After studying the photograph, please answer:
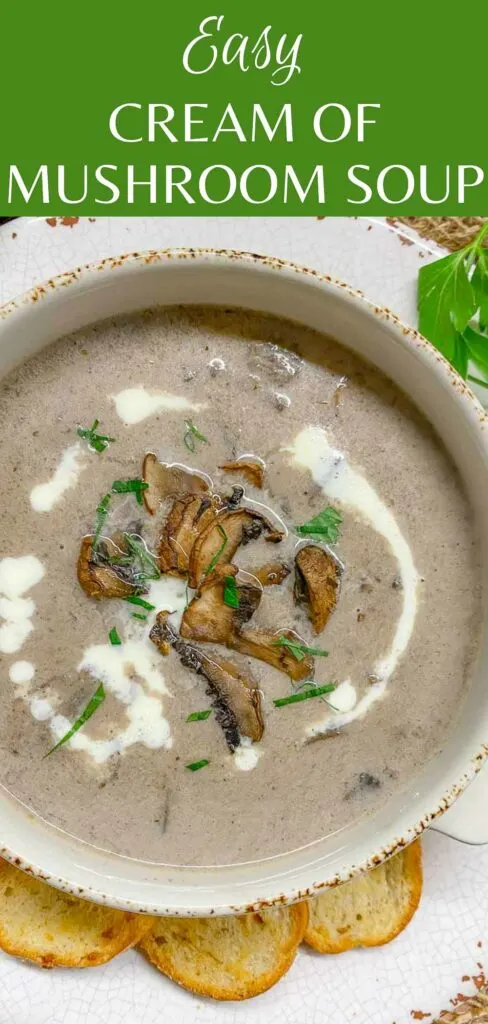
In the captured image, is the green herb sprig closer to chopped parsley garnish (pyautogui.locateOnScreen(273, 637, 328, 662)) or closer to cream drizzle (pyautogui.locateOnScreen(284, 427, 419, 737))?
cream drizzle (pyautogui.locateOnScreen(284, 427, 419, 737))

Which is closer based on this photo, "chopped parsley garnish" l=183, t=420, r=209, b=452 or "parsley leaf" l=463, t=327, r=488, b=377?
"chopped parsley garnish" l=183, t=420, r=209, b=452

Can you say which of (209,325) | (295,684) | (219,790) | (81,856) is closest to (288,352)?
(209,325)

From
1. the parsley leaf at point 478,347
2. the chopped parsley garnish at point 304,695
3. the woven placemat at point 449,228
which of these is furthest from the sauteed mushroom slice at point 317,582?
the woven placemat at point 449,228

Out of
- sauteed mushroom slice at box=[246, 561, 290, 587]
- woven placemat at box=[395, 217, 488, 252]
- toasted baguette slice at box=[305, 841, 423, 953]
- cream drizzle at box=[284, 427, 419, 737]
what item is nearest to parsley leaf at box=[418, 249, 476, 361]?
woven placemat at box=[395, 217, 488, 252]

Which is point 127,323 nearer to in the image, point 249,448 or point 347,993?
point 249,448

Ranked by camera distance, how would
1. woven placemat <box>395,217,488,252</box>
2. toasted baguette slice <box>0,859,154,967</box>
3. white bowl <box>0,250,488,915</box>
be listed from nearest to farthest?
1. white bowl <box>0,250,488,915</box>
2. toasted baguette slice <box>0,859,154,967</box>
3. woven placemat <box>395,217,488,252</box>

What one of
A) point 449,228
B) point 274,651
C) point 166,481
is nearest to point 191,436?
point 166,481
